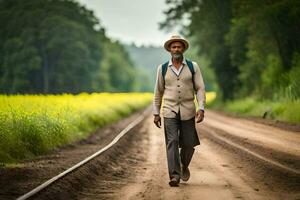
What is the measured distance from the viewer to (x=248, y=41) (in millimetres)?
40469

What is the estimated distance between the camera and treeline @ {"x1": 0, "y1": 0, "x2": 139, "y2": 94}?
201 feet

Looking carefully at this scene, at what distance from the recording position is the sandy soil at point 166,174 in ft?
27.1

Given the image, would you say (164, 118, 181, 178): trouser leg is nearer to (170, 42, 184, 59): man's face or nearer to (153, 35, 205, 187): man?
(153, 35, 205, 187): man

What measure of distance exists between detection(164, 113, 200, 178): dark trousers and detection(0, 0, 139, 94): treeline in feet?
152

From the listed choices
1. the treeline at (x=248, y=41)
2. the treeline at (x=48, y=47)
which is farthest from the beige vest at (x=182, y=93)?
the treeline at (x=48, y=47)

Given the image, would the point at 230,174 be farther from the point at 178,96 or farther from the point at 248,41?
the point at 248,41

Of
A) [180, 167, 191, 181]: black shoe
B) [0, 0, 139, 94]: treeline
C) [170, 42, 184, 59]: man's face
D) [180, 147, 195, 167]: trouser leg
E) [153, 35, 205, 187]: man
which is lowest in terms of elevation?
[180, 167, 191, 181]: black shoe

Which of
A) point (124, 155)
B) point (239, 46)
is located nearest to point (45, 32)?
point (239, 46)

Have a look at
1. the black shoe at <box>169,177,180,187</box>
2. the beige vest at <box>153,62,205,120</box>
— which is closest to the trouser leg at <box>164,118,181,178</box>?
the beige vest at <box>153,62,205,120</box>

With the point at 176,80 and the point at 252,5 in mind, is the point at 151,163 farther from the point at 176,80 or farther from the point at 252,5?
the point at 252,5

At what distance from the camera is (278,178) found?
Result: 9.47 metres

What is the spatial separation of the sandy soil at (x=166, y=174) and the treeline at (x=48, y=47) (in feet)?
137

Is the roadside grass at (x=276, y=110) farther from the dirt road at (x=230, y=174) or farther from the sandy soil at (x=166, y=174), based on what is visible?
the sandy soil at (x=166, y=174)

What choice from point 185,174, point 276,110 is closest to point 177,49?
point 185,174
